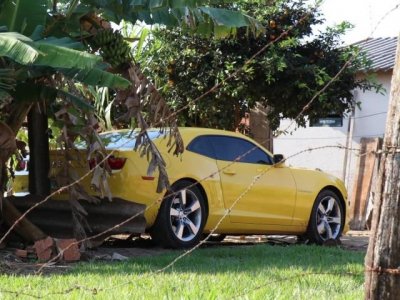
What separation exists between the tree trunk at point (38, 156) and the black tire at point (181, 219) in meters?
1.51

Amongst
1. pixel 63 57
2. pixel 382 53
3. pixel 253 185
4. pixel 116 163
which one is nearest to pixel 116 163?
pixel 116 163

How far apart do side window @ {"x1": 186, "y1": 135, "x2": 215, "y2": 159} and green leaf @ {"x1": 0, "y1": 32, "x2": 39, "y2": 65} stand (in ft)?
11.9

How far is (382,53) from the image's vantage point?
2253cm

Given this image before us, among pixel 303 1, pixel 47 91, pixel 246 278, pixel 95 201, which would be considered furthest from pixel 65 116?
pixel 303 1

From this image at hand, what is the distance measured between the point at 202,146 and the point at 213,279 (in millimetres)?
3794

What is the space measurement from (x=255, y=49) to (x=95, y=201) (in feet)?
19.9

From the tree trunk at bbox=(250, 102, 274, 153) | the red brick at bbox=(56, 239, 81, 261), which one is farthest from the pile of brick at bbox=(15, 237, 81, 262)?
the tree trunk at bbox=(250, 102, 274, 153)

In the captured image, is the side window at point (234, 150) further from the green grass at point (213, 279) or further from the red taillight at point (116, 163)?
the green grass at point (213, 279)

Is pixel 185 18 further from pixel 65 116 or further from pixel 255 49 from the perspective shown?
pixel 255 49

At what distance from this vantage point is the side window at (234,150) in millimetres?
9992

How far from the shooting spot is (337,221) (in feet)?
36.3

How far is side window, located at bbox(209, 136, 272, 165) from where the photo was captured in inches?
393

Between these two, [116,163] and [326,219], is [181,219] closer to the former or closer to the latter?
[116,163]

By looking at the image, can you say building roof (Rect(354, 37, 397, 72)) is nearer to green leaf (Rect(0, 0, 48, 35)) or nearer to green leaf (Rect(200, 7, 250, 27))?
green leaf (Rect(200, 7, 250, 27))
